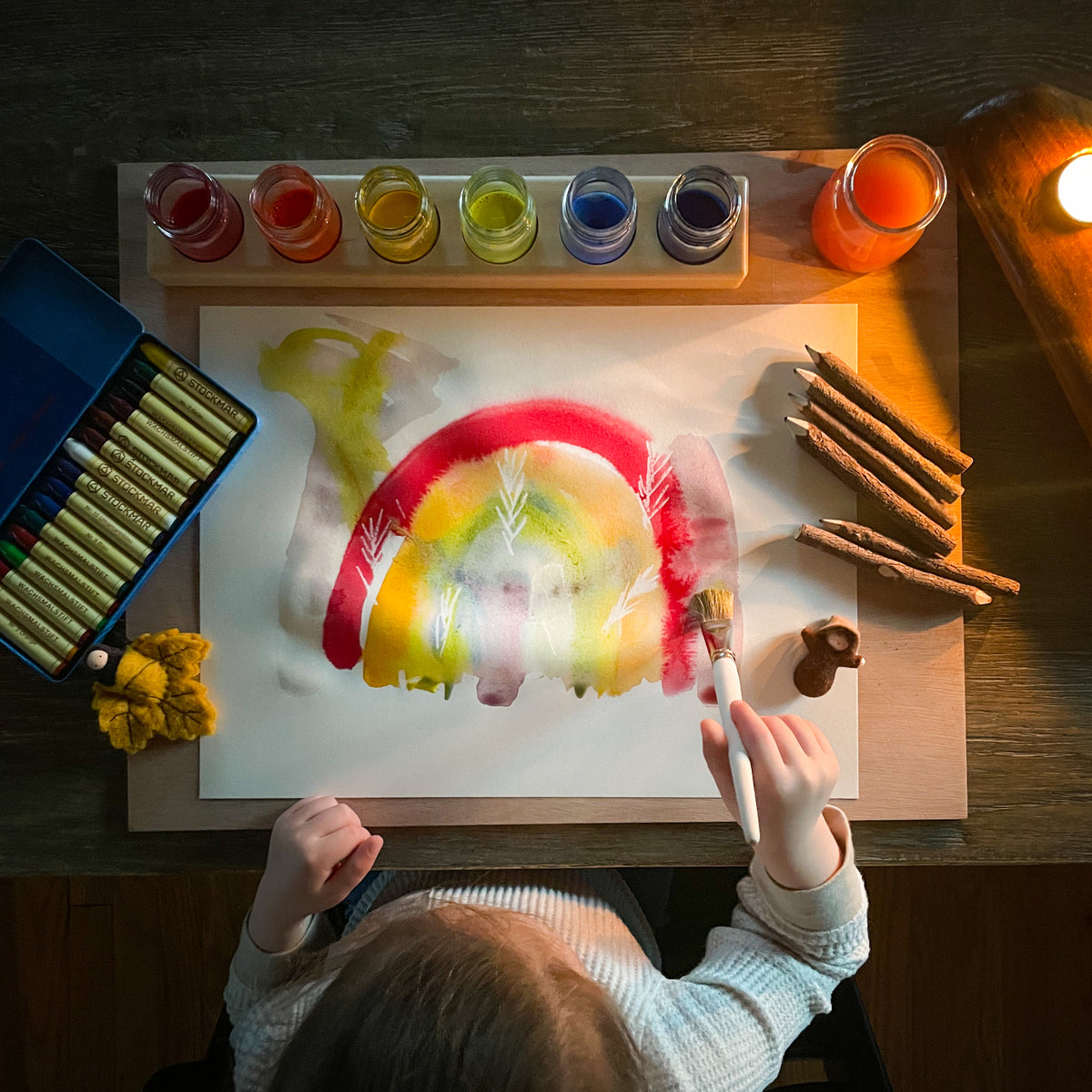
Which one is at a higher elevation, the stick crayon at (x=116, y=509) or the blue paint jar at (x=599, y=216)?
the blue paint jar at (x=599, y=216)

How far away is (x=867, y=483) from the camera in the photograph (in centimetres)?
70

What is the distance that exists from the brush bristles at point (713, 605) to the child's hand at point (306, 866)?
12.8 inches

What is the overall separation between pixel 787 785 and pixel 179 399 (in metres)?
0.58

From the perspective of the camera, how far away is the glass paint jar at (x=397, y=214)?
25.6 inches

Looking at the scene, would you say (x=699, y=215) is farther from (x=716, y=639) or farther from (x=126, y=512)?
(x=126, y=512)

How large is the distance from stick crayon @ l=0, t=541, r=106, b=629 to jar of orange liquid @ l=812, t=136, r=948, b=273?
2.29ft

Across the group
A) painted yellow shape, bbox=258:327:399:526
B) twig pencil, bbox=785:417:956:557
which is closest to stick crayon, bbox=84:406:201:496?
painted yellow shape, bbox=258:327:399:526

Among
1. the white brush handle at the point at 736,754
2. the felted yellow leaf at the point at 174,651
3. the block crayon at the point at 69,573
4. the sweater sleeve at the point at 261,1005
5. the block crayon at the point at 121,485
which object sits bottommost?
the sweater sleeve at the point at 261,1005

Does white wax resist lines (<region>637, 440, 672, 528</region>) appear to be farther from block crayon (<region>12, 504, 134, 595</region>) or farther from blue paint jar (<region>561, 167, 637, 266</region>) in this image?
block crayon (<region>12, 504, 134, 595</region>)

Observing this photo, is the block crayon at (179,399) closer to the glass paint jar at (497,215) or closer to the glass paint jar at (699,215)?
the glass paint jar at (497,215)

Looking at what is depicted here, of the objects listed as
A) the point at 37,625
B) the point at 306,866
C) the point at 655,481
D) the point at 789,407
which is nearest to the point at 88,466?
the point at 37,625

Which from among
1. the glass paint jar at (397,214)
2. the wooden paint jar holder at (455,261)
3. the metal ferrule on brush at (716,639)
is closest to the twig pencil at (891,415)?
the wooden paint jar holder at (455,261)

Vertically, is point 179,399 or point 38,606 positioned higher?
point 179,399

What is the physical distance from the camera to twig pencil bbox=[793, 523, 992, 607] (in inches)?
27.3
